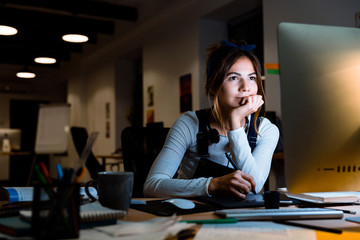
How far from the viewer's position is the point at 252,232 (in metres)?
0.74

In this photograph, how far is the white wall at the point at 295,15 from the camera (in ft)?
11.4

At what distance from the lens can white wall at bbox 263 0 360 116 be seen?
347 cm

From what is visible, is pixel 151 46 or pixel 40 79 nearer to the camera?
pixel 151 46

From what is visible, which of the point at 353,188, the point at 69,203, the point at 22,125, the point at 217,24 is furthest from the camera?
the point at 22,125

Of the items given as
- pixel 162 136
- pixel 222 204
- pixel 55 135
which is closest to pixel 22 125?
pixel 55 135

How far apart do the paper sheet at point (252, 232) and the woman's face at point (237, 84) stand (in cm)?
91

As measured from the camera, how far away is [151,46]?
639 centimetres

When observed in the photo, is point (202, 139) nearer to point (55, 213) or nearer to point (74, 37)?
point (55, 213)

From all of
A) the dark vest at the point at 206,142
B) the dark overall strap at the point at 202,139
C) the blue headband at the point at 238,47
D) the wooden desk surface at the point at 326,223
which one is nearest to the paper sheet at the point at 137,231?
the wooden desk surface at the point at 326,223

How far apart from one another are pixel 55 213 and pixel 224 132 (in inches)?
43.8

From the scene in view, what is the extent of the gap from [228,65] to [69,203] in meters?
1.16

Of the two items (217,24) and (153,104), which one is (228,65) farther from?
(153,104)

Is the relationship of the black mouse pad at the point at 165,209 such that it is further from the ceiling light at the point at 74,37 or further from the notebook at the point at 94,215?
the ceiling light at the point at 74,37

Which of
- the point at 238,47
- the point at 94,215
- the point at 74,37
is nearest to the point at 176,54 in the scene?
the point at 74,37
